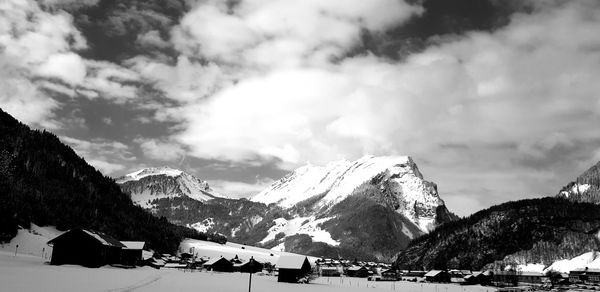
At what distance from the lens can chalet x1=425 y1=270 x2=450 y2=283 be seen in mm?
167625

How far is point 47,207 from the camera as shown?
18038 cm

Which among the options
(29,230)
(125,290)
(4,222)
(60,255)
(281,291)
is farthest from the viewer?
(29,230)

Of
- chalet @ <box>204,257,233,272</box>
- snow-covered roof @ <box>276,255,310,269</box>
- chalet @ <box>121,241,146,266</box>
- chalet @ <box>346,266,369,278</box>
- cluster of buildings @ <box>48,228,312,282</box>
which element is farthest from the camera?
chalet @ <box>346,266,369,278</box>

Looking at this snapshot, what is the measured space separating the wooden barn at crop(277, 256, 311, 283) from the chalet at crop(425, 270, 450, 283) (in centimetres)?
7911

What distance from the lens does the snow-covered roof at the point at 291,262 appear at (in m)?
102

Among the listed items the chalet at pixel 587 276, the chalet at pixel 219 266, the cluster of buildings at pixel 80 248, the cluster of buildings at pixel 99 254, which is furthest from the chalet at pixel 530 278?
the cluster of buildings at pixel 80 248

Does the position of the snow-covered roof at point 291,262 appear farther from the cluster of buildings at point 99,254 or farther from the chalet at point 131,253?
the chalet at point 131,253

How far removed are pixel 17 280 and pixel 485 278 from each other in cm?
14485

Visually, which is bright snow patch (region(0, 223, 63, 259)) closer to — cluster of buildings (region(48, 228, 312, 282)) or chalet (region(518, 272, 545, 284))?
cluster of buildings (region(48, 228, 312, 282))

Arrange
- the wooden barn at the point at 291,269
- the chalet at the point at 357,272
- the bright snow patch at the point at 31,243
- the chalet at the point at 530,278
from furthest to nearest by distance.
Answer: the chalet at the point at 357,272 < the chalet at the point at 530,278 < the bright snow patch at the point at 31,243 < the wooden barn at the point at 291,269

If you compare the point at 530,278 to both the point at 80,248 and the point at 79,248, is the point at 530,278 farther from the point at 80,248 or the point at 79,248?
the point at 79,248

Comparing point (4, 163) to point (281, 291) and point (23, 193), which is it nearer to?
point (23, 193)

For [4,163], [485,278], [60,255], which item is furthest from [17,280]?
[485,278]

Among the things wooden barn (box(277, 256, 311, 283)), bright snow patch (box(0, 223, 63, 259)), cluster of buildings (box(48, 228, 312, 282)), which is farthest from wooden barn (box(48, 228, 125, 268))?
wooden barn (box(277, 256, 311, 283))
